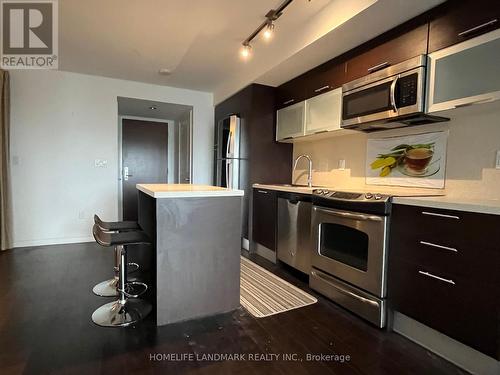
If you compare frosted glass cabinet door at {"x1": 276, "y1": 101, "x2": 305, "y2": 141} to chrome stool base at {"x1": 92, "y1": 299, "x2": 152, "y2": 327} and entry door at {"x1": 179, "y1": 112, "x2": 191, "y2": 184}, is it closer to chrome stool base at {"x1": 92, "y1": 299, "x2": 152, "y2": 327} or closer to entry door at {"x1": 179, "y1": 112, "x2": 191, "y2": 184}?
entry door at {"x1": 179, "y1": 112, "x2": 191, "y2": 184}

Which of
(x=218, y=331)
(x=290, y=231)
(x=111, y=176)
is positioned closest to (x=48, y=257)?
(x=111, y=176)

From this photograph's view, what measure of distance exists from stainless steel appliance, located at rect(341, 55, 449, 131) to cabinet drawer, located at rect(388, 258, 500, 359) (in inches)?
42.6

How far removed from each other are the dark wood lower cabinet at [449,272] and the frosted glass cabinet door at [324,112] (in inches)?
48.0

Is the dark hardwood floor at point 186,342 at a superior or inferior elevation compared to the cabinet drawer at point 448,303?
inferior

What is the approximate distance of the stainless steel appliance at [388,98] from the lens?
1.91 metres

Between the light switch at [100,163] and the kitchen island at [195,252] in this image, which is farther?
the light switch at [100,163]

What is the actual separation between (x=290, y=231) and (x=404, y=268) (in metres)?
1.27

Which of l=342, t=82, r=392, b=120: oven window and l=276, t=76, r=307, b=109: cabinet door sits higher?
l=276, t=76, r=307, b=109: cabinet door

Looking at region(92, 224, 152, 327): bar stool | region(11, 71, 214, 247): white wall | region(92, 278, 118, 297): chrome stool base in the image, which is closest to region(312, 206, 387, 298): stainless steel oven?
region(92, 224, 152, 327): bar stool

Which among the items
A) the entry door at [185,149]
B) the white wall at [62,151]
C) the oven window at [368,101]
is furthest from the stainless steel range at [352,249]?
the white wall at [62,151]

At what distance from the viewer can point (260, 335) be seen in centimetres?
180

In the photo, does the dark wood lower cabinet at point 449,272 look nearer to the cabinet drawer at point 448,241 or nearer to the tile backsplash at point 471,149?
the cabinet drawer at point 448,241

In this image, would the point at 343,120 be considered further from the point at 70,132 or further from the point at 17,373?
the point at 70,132

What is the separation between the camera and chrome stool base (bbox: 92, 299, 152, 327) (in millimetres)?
1899
